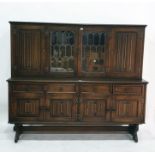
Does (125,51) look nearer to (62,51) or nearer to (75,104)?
(62,51)

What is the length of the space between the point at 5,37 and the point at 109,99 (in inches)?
83.0

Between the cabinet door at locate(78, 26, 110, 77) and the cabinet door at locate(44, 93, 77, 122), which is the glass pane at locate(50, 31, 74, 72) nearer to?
the cabinet door at locate(78, 26, 110, 77)

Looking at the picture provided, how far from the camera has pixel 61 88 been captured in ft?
11.5

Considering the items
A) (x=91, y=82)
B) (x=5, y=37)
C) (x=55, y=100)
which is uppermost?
(x=5, y=37)

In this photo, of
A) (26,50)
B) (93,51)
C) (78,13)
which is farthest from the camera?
(78,13)

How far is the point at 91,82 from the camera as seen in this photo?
11.4 feet

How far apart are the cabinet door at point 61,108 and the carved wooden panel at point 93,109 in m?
0.12

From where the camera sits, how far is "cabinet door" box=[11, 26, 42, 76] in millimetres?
3527

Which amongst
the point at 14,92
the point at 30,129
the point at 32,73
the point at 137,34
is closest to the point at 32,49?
the point at 32,73

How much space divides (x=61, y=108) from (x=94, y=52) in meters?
0.95

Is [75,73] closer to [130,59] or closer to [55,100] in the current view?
[55,100]

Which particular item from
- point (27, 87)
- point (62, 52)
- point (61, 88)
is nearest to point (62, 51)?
point (62, 52)

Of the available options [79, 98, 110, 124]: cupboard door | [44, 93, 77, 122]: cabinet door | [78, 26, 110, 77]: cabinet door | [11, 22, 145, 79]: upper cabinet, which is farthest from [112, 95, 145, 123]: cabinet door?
[44, 93, 77, 122]: cabinet door

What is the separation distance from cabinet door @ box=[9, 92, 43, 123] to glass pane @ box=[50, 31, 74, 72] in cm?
50
